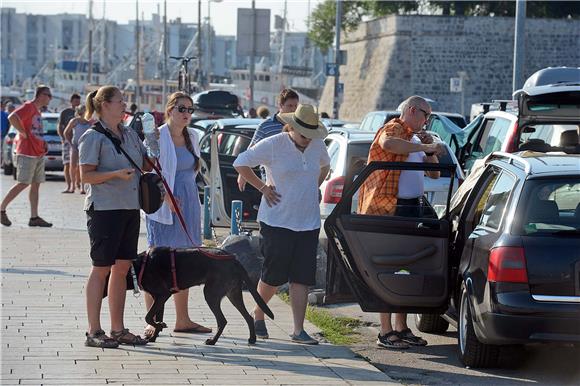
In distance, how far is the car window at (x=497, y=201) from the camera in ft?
28.4

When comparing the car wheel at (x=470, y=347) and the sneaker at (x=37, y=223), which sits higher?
the car wheel at (x=470, y=347)

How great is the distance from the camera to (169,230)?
9641 mm

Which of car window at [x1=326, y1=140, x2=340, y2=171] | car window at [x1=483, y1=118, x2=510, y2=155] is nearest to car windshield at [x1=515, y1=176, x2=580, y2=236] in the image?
car window at [x1=483, y1=118, x2=510, y2=155]

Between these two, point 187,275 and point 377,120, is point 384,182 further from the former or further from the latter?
point 377,120

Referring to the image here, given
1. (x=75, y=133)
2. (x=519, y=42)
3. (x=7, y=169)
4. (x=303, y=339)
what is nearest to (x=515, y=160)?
(x=303, y=339)

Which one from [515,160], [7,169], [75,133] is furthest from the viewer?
[7,169]

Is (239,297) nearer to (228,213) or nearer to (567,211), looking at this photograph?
(567,211)

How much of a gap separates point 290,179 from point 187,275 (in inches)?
41.5

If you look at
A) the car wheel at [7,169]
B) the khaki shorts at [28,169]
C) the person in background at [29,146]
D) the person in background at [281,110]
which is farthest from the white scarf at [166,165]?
the car wheel at [7,169]

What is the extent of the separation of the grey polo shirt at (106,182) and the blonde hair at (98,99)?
0.20 metres

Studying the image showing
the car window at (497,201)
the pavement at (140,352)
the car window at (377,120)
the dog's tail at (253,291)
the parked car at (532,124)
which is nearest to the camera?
the pavement at (140,352)

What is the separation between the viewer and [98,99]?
906cm

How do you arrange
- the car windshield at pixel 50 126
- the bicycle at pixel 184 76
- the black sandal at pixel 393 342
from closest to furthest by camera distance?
1. the black sandal at pixel 393 342
2. the bicycle at pixel 184 76
3. the car windshield at pixel 50 126

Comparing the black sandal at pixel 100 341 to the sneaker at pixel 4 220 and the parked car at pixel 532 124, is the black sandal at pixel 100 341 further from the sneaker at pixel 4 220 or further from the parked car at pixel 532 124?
the sneaker at pixel 4 220
